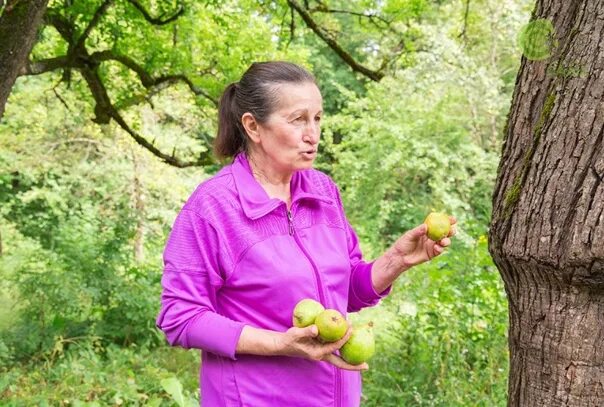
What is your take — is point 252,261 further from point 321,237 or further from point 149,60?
point 149,60

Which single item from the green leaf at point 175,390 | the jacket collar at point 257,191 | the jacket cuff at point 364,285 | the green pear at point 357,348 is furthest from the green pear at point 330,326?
the green leaf at point 175,390

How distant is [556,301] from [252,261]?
2.50ft

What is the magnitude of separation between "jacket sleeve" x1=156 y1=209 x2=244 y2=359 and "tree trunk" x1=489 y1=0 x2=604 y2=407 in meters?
0.72

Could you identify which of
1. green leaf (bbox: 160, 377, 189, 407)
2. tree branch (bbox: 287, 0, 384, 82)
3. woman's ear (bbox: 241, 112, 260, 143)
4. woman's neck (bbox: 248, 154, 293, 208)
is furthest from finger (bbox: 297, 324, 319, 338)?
tree branch (bbox: 287, 0, 384, 82)

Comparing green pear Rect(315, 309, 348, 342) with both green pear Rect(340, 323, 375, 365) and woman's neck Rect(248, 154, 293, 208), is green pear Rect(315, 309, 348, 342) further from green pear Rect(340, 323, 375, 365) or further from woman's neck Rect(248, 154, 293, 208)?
woman's neck Rect(248, 154, 293, 208)

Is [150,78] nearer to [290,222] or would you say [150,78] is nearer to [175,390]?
[175,390]

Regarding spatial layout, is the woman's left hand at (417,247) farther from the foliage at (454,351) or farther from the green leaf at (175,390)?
the green leaf at (175,390)

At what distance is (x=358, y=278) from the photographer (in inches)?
82.6

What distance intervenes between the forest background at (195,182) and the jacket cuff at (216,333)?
1.87 m

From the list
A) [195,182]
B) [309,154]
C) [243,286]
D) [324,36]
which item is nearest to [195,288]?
[243,286]

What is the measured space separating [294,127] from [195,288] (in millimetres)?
516

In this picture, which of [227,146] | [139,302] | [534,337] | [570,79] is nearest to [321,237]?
[227,146]

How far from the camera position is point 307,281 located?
1789 mm

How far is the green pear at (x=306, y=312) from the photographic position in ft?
5.39
